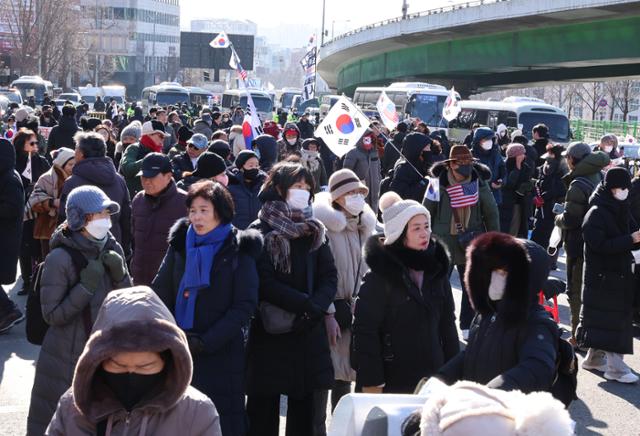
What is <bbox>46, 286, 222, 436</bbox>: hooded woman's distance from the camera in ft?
11.3

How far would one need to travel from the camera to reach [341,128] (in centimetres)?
1334

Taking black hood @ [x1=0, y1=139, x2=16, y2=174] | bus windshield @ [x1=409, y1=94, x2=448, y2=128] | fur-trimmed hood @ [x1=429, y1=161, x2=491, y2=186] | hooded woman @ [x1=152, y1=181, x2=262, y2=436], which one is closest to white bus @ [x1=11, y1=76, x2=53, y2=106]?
bus windshield @ [x1=409, y1=94, x2=448, y2=128]

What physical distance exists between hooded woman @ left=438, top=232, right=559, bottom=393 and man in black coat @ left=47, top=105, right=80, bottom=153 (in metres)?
12.8

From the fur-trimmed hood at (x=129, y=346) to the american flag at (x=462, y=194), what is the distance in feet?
20.0

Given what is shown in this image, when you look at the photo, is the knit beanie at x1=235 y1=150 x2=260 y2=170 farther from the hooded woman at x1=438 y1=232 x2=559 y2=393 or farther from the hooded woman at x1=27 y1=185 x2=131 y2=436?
the hooded woman at x1=438 y1=232 x2=559 y2=393

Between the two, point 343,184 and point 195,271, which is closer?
point 195,271

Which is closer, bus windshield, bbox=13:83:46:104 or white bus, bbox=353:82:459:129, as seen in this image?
white bus, bbox=353:82:459:129

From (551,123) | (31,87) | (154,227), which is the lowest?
(154,227)

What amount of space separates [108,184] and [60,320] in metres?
3.32

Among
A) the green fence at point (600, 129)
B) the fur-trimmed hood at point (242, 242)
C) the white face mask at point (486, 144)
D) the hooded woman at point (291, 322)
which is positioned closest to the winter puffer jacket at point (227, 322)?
the fur-trimmed hood at point (242, 242)

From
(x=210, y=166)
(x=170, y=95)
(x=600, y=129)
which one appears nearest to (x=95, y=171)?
(x=210, y=166)

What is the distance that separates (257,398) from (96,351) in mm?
2794

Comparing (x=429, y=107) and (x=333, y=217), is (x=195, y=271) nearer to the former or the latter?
(x=333, y=217)

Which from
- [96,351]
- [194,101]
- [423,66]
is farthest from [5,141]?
[194,101]
